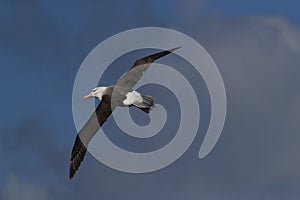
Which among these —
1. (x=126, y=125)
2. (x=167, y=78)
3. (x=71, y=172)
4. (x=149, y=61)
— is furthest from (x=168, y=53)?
(x=71, y=172)

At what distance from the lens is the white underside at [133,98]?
115 feet

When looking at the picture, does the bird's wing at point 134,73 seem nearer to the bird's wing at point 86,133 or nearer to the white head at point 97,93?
the white head at point 97,93

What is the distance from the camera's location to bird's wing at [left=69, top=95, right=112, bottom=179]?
129 ft

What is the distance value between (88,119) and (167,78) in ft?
16.4

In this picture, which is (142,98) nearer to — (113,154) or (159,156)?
(113,154)

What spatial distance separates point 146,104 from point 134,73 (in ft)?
4.14

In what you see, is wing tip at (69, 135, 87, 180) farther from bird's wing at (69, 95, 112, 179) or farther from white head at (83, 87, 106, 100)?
white head at (83, 87, 106, 100)

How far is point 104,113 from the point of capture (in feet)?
130

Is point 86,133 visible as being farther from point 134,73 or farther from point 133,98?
point 134,73

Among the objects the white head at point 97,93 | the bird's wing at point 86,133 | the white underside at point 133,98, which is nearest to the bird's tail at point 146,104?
the white underside at point 133,98

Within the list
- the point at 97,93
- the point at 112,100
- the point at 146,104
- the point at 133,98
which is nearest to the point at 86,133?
the point at 97,93

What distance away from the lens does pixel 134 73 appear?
3512cm

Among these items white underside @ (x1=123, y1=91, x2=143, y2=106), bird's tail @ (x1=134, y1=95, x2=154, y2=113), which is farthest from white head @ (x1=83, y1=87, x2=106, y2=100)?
bird's tail @ (x1=134, y1=95, x2=154, y2=113)

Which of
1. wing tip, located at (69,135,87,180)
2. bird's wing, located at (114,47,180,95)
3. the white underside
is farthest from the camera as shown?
wing tip, located at (69,135,87,180)
